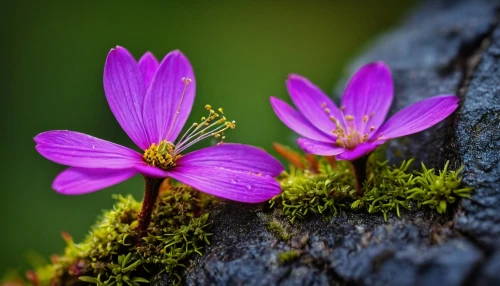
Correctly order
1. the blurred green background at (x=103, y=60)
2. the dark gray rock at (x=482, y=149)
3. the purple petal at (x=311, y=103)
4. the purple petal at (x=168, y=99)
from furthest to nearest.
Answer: the blurred green background at (x=103, y=60) → the purple petal at (x=311, y=103) → the purple petal at (x=168, y=99) → the dark gray rock at (x=482, y=149)

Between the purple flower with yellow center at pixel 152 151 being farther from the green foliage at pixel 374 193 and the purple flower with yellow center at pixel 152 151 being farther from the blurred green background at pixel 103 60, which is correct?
the blurred green background at pixel 103 60

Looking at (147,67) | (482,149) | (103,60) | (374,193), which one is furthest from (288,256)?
(103,60)

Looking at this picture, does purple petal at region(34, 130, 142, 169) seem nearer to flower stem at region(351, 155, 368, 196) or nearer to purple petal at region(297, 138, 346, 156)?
purple petal at region(297, 138, 346, 156)

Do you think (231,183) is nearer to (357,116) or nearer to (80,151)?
(80,151)

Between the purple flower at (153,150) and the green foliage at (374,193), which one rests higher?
the purple flower at (153,150)

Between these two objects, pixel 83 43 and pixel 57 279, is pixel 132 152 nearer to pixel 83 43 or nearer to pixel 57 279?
pixel 57 279

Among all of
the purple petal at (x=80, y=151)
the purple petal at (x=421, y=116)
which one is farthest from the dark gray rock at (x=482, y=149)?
the purple petal at (x=80, y=151)
